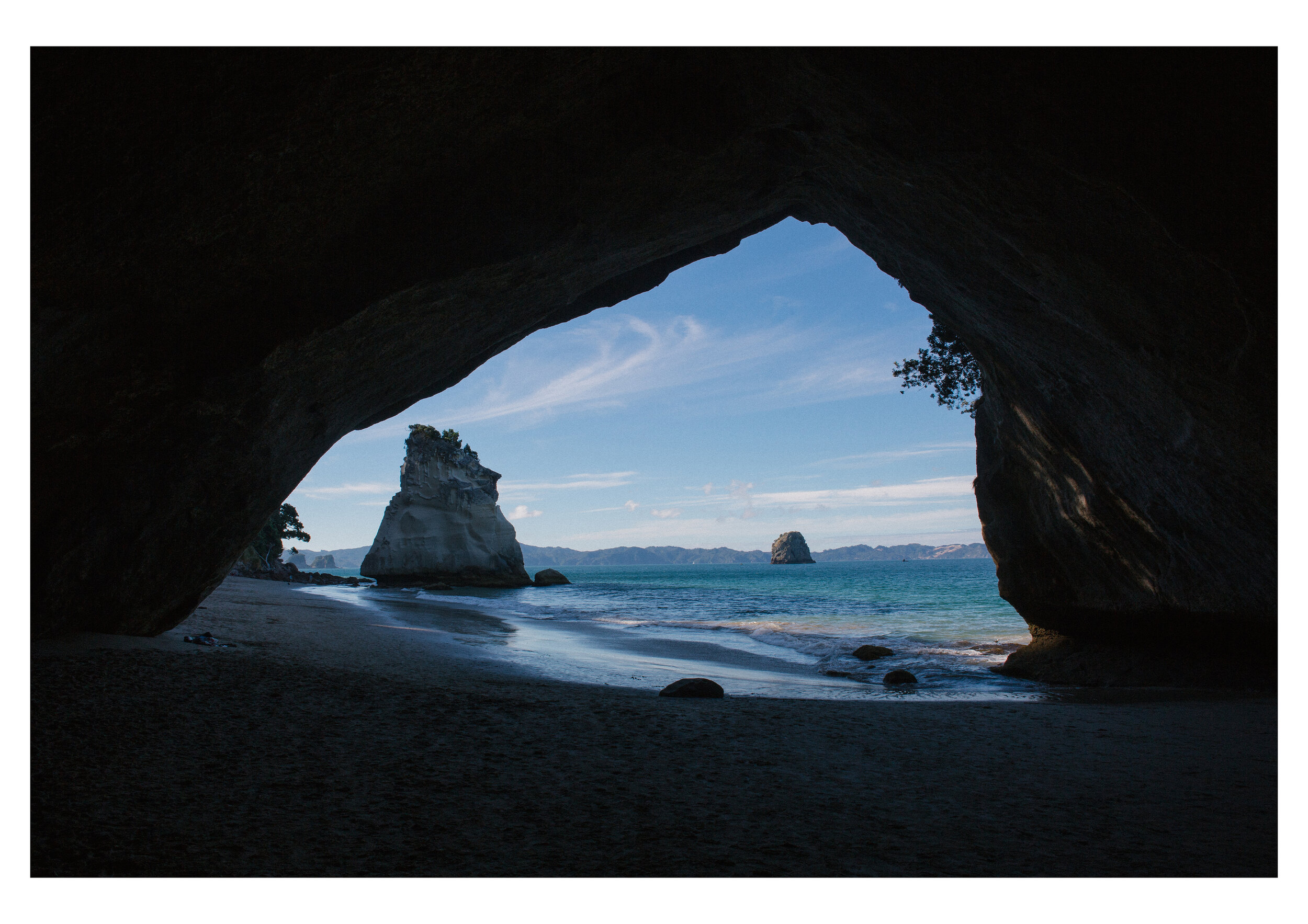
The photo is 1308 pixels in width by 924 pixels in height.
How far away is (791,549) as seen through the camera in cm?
15250

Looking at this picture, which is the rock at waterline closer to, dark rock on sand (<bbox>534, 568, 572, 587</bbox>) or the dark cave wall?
the dark cave wall

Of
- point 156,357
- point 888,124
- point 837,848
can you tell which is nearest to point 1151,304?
point 888,124

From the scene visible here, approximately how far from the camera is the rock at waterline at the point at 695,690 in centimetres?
710

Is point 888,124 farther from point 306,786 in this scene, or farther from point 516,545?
point 516,545

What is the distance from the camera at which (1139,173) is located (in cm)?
Result: 408

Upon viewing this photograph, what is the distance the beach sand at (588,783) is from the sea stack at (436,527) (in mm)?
46702

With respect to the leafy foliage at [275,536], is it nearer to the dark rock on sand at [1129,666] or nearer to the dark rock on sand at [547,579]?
the dark rock on sand at [547,579]

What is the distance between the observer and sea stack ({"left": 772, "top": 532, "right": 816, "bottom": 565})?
500 feet

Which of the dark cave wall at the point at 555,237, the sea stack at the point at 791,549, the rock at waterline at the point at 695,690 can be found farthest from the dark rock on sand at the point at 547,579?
the sea stack at the point at 791,549

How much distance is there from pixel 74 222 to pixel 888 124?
5.86 m

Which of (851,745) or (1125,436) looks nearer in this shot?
(851,745)

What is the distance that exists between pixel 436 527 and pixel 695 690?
157ft

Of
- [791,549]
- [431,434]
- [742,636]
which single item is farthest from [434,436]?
[791,549]

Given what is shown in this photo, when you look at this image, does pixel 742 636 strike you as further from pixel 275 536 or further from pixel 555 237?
pixel 275 536
